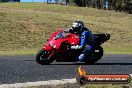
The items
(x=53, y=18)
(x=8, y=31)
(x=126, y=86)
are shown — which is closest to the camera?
(x=126, y=86)

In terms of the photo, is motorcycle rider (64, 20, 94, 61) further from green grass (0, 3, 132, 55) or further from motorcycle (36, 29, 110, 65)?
green grass (0, 3, 132, 55)

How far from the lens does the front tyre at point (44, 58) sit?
1548 cm

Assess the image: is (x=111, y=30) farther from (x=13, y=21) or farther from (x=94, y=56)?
(x=94, y=56)

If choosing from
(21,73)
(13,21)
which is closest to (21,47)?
(13,21)

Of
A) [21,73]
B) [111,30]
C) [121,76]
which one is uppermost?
[121,76]

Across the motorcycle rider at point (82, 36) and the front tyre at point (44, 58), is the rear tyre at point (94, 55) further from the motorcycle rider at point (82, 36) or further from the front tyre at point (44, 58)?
the front tyre at point (44, 58)

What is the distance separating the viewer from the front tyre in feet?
50.8

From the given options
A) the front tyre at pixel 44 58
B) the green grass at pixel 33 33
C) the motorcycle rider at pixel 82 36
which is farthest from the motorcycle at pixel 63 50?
the green grass at pixel 33 33

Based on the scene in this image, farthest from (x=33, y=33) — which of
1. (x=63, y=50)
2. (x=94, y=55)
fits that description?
(x=63, y=50)

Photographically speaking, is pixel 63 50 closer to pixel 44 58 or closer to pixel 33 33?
pixel 44 58

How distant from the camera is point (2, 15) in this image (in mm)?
49719

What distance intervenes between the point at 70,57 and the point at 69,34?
31.7 inches

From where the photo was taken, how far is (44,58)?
15641 millimetres

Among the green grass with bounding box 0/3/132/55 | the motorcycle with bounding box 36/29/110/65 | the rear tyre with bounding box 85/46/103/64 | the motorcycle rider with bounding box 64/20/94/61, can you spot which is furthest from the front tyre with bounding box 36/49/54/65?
the green grass with bounding box 0/3/132/55
